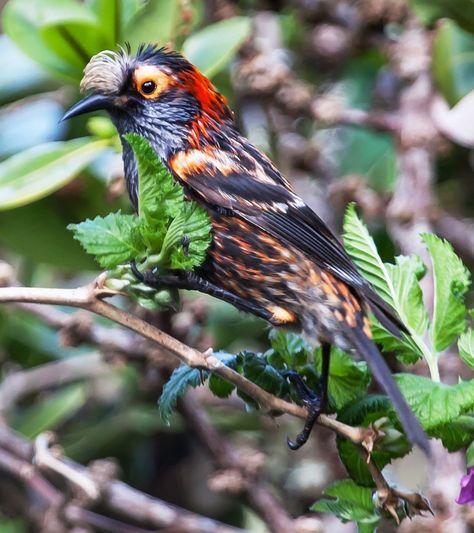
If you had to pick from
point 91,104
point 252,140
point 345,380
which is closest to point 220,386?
point 345,380

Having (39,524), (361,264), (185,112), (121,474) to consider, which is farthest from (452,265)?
(121,474)

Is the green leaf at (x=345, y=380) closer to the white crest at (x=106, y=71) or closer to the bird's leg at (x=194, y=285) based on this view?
the bird's leg at (x=194, y=285)

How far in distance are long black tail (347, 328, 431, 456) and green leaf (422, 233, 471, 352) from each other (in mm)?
100

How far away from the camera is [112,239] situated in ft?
5.14

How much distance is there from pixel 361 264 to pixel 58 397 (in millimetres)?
1270

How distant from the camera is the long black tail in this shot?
4.74 feet

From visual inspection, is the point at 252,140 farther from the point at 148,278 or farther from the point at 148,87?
the point at 148,278

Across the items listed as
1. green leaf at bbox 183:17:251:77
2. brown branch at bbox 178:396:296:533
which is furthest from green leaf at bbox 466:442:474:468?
green leaf at bbox 183:17:251:77

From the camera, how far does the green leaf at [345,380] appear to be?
1693 mm

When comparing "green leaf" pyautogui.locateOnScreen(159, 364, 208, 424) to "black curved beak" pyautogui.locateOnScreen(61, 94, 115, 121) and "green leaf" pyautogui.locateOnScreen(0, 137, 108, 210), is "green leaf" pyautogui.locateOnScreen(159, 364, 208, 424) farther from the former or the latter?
"green leaf" pyautogui.locateOnScreen(0, 137, 108, 210)

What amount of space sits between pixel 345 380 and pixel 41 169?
3.05 feet

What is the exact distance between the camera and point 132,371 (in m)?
2.96

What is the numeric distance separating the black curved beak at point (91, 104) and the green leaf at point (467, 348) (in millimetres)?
859

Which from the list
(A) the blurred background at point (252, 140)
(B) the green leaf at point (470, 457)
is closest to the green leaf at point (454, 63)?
(A) the blurred background at point (252, 140)
